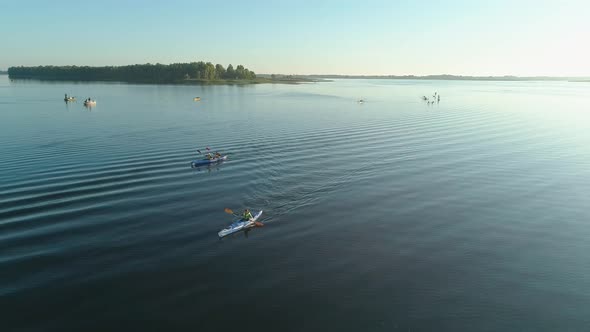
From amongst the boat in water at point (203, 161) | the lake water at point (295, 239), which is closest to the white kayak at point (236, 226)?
the lake water at point (295, 239)

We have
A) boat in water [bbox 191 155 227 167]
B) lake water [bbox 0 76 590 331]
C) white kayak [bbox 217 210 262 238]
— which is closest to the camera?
lake water [bbox 0 76 590 331]

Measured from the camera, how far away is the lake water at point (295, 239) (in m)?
20.3

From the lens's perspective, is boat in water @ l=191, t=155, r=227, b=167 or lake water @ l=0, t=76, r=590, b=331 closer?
lake water @ l=0, t=76, r=590, b=331

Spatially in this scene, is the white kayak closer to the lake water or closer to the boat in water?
the lake water

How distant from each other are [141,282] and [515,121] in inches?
3941

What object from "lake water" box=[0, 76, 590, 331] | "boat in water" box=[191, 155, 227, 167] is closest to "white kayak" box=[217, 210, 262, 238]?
"lake water" box=[0, 76, 590, 331]

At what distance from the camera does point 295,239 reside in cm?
2811

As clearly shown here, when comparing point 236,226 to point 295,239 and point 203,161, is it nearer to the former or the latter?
point 295,239

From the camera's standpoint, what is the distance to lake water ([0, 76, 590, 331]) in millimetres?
20281

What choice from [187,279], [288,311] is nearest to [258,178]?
[187,279]

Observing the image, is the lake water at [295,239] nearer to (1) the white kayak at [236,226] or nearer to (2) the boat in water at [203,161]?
(1) the white kayak at [236,226]

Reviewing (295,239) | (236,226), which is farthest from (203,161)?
(295,239)

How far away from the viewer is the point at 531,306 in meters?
21.2

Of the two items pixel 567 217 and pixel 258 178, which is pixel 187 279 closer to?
pixel 258 178
